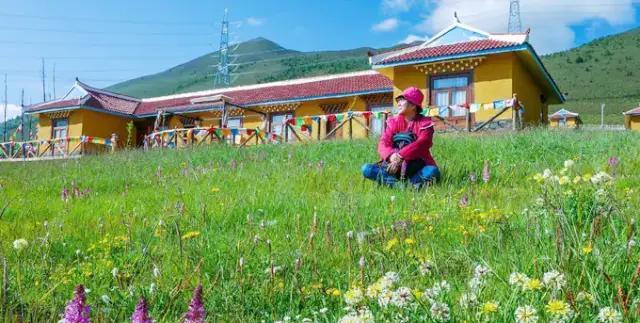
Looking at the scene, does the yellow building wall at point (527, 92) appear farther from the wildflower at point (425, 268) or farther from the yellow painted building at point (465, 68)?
the wildflower at point (425, 268)

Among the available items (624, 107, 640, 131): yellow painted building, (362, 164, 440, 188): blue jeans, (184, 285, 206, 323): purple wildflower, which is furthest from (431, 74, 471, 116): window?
(624, 107, 640, 131): yellow painted building

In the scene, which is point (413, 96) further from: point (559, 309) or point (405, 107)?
point (559, 309)

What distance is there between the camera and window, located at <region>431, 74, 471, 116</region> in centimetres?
1947

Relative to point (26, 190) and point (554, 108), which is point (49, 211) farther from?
point (554, 108)

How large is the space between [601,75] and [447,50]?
7434 centimetres

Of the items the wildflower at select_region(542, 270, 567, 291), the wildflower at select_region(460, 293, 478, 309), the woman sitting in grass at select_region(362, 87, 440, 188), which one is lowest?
the wildflower at select_region(460, 293, 478, 309)

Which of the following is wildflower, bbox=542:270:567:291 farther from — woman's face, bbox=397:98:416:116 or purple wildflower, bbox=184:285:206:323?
woman's face, bbox=397:98:416:116

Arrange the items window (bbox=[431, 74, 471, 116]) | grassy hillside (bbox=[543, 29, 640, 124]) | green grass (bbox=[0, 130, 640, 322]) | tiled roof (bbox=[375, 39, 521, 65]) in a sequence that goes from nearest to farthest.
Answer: green grass (bbox=[0, 130, 640, 322])
tiled roof (bbox=[375, 39, 521, 65])
window (bbox=[431, 74, 471, 116])
grassy hillside (bbox=[543, 29, 640, 124])

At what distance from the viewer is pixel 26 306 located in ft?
7.55

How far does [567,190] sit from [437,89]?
17.5 metres

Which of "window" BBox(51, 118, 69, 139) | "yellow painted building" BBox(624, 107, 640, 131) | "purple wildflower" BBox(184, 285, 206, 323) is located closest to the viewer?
"purple wildflower" BBox(184, 285, 206, 323)

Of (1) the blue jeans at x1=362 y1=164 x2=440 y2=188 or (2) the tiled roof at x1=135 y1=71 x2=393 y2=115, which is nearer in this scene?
(1) the blue jeans at x1=362 y1=164 x2=440 y2=188

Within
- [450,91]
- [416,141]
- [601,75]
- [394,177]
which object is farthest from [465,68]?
[601,75]

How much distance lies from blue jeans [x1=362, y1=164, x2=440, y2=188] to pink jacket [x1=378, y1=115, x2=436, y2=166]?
0.17m
